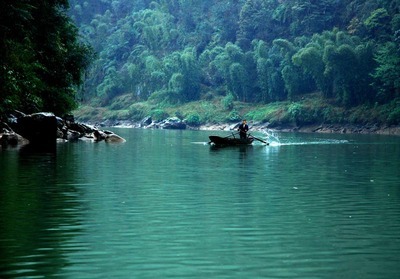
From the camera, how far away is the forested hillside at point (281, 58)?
12756 cm

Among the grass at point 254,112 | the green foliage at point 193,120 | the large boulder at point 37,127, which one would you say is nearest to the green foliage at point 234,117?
the grass at point 254,112

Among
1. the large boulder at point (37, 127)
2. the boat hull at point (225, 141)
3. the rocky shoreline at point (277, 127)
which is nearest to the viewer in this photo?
the large boulder at point (37, 127)

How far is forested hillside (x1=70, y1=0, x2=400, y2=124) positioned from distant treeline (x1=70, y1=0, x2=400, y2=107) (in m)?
0.20

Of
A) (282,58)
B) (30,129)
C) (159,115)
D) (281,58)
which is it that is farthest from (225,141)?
(159,115)

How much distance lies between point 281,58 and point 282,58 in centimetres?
65

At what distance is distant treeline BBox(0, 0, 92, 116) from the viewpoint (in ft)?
131

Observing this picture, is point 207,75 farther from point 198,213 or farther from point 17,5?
point 198,213

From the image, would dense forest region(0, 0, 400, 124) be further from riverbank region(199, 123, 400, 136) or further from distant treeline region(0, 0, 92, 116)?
riverbank region(199, 123, 400, 136)

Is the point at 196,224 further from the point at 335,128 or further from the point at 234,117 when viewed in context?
the point at 234,117

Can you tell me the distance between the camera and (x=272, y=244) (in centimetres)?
1419

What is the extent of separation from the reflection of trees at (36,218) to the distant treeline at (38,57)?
1126cm

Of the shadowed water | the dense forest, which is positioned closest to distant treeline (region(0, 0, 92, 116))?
the dense forest

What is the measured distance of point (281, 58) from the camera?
510 ft

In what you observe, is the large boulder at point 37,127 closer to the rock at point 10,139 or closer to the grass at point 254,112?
the rock at point 10,139
